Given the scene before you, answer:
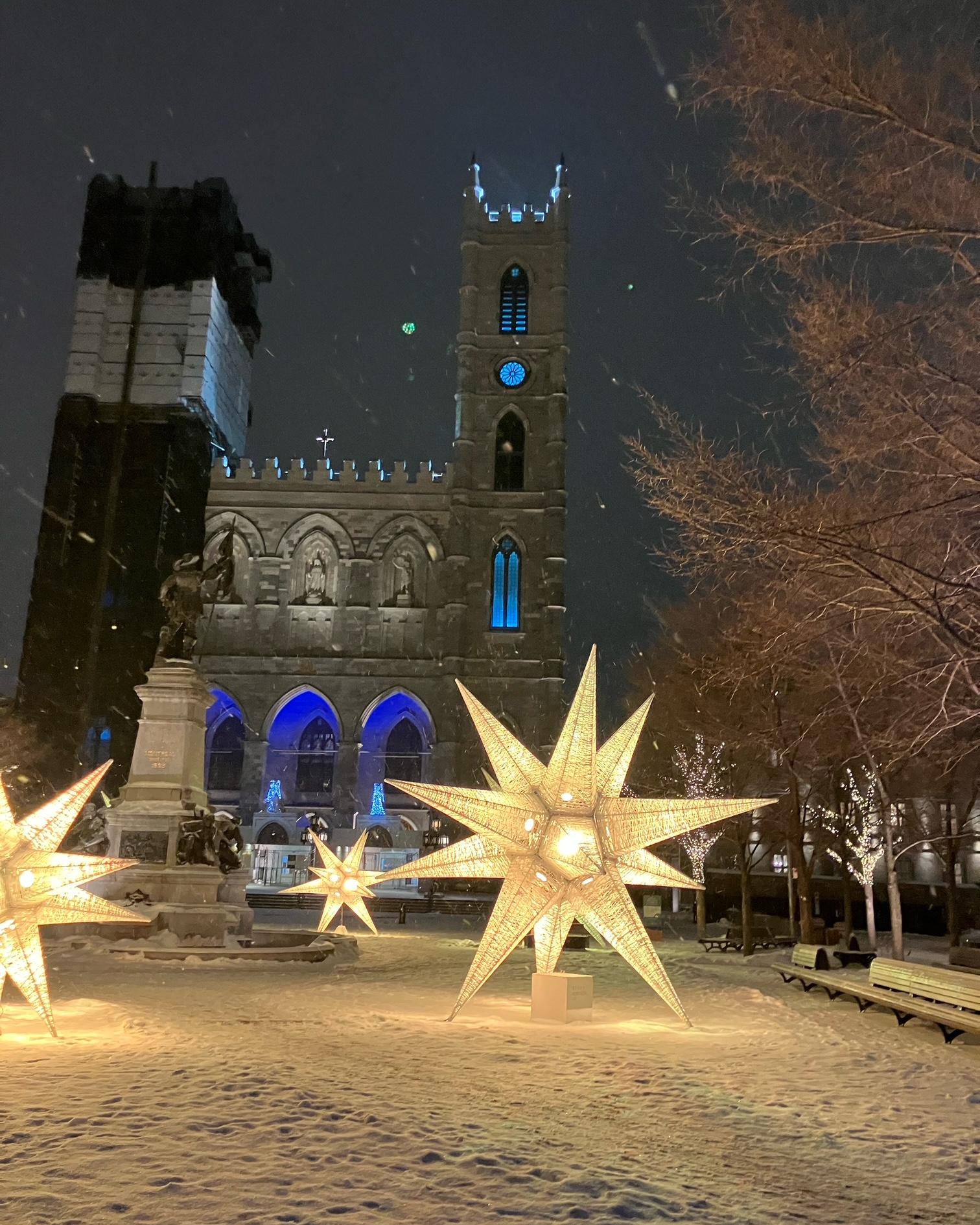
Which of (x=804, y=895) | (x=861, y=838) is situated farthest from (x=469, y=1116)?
(x=861, y=838)

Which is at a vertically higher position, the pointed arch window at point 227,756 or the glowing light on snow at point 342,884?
the pointed arch window at point 227,756

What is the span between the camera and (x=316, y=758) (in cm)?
4759

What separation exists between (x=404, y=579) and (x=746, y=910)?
31506 mm

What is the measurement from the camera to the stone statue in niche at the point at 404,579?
156 feet

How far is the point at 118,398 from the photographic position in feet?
157

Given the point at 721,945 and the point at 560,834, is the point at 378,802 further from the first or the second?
the point at 560,834

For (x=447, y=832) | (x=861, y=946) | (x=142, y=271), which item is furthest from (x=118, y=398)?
(x=861, y=946)

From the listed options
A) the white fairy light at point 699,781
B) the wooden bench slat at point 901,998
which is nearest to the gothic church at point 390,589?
the white fairy light at point 699,781

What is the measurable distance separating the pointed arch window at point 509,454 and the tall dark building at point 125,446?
45.8 ft

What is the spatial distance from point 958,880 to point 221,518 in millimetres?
34589

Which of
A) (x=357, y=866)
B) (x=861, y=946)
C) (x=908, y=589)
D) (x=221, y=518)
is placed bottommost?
(x=861, y=946)

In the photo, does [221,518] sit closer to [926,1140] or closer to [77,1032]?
[77,1032]

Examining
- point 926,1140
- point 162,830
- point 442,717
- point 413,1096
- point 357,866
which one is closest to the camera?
point 926,1140

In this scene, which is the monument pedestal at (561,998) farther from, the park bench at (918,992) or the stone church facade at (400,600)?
Answer: the stone church facade at (400,600)
